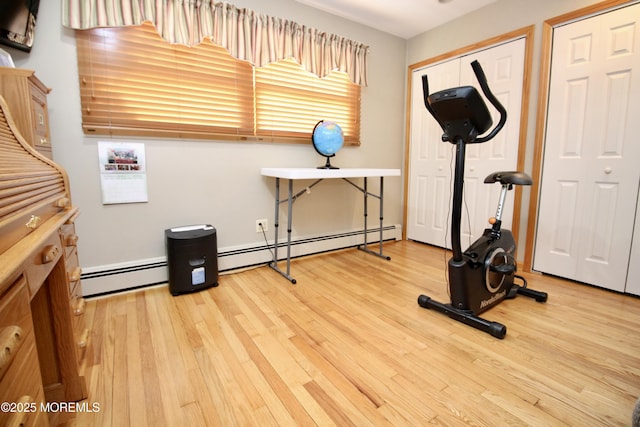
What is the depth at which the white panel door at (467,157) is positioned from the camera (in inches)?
106

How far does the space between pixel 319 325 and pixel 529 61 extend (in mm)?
2637

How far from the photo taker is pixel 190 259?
2180mm

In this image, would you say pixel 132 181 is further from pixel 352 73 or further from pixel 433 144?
pixel 433 144

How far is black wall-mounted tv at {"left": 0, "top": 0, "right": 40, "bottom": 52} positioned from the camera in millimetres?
1638

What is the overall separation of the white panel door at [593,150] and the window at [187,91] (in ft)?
6.20

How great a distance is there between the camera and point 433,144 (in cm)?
335

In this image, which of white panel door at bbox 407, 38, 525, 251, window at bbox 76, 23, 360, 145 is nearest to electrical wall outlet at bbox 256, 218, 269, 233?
window at bbox 76, 23, 360, 145

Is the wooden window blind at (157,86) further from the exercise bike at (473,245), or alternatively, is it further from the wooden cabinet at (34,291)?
the exercise bike at (473,245)

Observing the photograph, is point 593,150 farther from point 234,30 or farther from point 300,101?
point 234,30

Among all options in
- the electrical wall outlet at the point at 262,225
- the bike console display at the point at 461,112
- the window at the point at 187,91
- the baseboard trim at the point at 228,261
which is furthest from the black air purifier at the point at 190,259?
the bike console display at the point at 461,112

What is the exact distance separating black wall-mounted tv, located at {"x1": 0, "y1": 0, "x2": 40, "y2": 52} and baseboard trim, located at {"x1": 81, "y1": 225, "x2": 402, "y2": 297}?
1383mm

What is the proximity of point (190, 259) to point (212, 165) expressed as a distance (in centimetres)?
77

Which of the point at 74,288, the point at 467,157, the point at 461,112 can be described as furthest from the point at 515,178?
the point at 74,288

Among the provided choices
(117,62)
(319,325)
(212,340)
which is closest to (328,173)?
(319,325)
